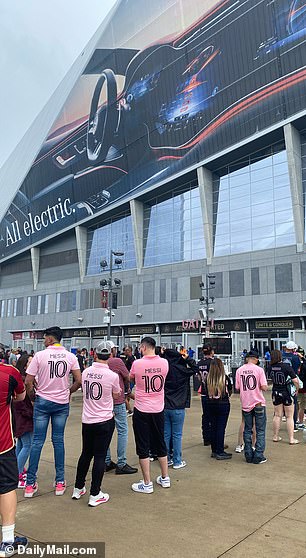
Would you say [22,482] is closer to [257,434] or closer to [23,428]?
[23,428]

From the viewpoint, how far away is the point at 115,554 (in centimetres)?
370

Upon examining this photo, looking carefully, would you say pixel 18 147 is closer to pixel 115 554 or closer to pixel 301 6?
pixel 301 6

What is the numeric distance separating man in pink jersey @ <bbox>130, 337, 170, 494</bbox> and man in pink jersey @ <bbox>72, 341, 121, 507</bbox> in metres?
0.47

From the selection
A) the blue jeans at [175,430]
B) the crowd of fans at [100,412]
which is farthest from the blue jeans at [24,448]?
the blue jeans at [175,430]

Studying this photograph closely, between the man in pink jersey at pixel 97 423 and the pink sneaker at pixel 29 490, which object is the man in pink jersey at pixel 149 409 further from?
the pink sneaker at pixel 29 490

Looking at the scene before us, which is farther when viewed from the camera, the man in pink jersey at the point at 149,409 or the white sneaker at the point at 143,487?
the man in pink jersey at the point at 149,409

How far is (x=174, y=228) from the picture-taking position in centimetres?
4038

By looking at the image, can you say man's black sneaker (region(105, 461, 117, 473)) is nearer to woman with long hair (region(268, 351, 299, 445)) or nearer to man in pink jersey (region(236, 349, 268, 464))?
man in pink jersey (region(236, 349, 268, 464))

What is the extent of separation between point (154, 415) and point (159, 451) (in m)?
0.45

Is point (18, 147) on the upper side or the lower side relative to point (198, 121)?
upper

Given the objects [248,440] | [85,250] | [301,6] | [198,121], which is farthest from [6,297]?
[248,440]

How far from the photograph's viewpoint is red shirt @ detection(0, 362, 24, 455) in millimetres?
3984

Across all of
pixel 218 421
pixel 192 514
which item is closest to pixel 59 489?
pixel 192 514

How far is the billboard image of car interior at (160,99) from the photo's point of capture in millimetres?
32125
